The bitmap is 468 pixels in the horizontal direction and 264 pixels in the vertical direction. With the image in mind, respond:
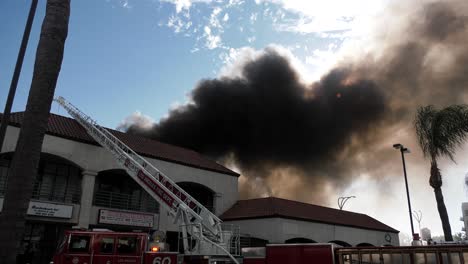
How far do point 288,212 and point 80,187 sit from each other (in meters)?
Answer: 16.2

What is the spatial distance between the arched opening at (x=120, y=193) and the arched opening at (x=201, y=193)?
427cm

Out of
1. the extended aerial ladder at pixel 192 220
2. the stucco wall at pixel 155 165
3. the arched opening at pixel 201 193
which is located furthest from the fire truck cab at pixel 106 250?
the arched opening at pixel 201 193

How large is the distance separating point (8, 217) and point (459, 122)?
698 inches

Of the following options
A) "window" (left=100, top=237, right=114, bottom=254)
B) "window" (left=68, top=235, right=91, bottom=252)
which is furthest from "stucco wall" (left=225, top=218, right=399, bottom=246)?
"window" (left=68, top=235, right=91, bottom=252)

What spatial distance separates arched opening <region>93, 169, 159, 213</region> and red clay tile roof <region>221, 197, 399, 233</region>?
281 inches

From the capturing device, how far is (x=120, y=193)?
1169 inches

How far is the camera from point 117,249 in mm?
A: 14820

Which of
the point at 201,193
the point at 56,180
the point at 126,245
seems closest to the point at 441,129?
the point at 126,245

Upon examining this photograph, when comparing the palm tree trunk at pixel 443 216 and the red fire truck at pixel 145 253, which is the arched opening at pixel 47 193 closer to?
the red fire truck at pixel 145 253

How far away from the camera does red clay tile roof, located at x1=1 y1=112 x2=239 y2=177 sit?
1016 inches

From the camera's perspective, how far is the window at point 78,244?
14.3 meters

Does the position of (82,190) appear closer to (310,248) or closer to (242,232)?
(242,232)

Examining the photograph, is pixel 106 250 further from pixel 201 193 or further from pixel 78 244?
pixel 201 193

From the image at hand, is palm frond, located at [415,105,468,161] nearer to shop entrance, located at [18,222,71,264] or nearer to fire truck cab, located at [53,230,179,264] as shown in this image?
fire truck cab, located at [53,230,179,264]
